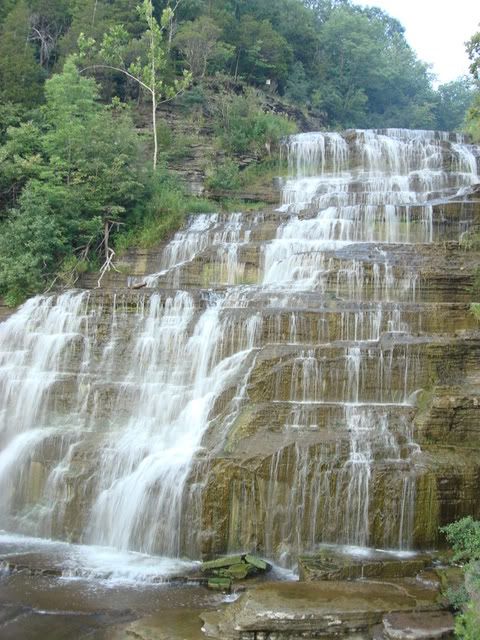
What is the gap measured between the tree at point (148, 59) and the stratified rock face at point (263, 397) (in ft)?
39.3

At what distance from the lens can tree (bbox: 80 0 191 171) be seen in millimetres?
28342

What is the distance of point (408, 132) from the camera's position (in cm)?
2833

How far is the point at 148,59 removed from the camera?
30.3 m

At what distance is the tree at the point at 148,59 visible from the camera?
2834cm

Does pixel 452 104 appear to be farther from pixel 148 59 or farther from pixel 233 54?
pixel 148 59

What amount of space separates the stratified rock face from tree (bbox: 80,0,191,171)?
12.0 meters

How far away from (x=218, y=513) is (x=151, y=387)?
13.0 ft

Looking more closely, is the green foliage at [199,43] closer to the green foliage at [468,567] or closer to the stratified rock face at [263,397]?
the stratified rock face at [263,397]

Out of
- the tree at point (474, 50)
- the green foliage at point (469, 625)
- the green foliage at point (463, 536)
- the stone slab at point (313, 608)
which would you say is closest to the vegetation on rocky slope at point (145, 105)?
the tree at point (474, 50)

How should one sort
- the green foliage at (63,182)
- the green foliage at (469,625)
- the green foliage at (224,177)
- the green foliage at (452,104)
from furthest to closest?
the green foliage at (452,104)
the green foliage at (224,177)
the green foliage at (63,182)
the green foliage at (469,625)

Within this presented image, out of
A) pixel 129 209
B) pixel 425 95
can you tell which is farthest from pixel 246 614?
pixel 425 95

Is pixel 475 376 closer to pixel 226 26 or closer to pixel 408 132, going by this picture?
pixel 408 132

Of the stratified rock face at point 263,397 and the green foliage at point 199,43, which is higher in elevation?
the green foliage at point 199,43

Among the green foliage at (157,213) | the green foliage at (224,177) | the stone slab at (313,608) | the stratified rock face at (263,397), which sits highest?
the green foliage at (224,177)
